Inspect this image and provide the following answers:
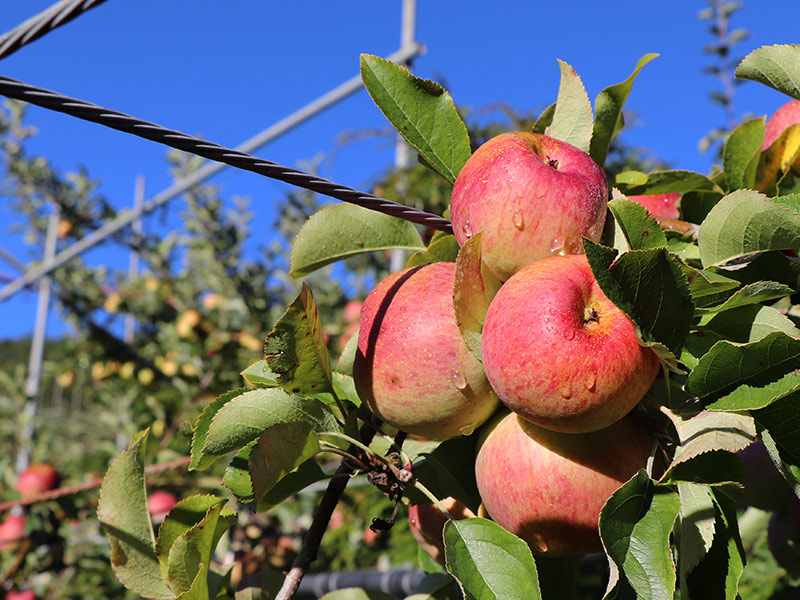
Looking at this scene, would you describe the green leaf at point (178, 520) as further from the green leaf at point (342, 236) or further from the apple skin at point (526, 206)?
the apple skin at point (526, 206)

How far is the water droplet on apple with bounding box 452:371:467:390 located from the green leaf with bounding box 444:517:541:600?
106 millimetres

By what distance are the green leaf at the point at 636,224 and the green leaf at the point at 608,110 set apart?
17cm

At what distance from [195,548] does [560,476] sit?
1.04ft

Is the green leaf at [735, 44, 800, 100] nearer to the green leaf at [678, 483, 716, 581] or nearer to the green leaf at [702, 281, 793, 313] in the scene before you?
the green leaf at [702, 281, 793, 313]

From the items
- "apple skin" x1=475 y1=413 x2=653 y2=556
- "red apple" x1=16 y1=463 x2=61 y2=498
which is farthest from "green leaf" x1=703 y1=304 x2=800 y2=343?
"red apple" x1=16 y1=463 x2=61 y2=498

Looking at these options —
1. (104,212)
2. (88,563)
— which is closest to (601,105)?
(88,563)

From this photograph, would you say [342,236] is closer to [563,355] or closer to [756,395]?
[563,355]

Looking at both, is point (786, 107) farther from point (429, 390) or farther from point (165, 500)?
point (165, 500)

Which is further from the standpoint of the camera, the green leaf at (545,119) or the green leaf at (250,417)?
the green leaf at (545,119)

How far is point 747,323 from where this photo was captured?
22.5 inches

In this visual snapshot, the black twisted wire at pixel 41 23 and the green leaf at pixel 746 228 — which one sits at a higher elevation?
the black twisted wire at pixel 41 23

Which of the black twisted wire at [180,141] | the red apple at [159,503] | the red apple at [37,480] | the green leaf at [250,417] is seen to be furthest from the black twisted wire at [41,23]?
the red apple at [37,480]

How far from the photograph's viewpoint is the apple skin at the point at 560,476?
1.75 feet

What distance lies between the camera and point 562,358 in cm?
49
